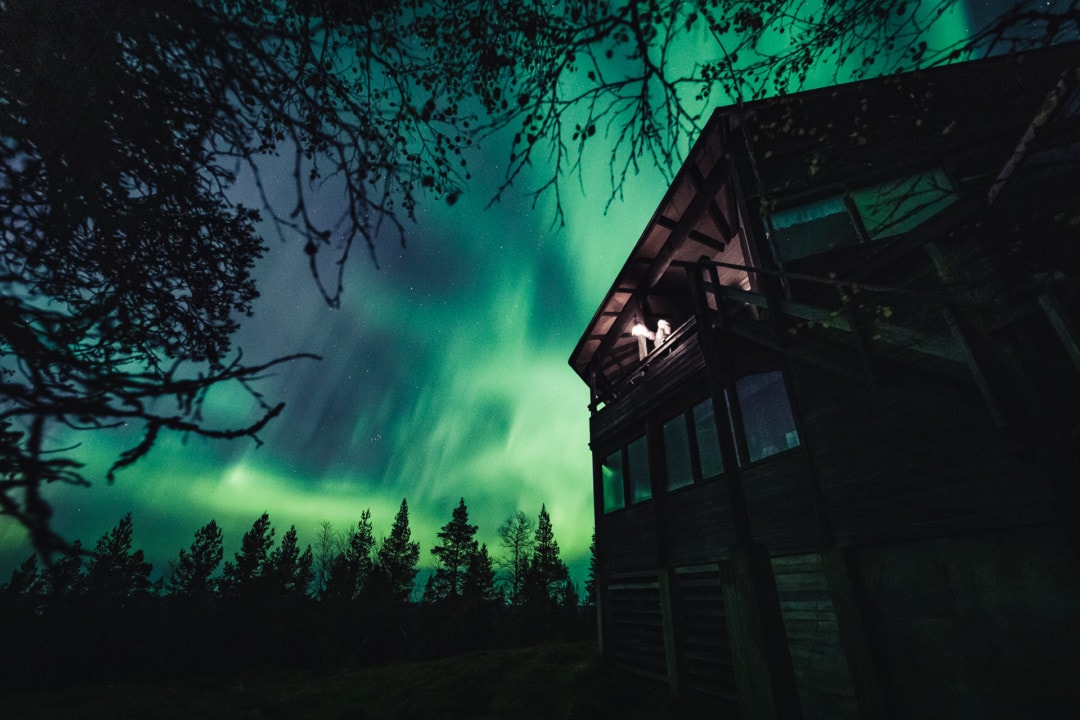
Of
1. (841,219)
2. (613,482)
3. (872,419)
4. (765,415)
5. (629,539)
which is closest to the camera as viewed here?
(872,419)

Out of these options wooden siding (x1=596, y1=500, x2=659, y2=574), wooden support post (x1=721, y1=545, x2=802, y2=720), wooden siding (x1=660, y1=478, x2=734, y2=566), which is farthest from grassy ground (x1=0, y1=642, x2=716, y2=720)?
wooden support post (x1=721, y1=545, x2=802, y2=720)

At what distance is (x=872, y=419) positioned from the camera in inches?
254

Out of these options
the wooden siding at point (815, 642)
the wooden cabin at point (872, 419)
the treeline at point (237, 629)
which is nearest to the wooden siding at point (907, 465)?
the wooden cabin at point (872, 419)

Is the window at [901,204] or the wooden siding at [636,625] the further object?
the wooden siding at [636,625]

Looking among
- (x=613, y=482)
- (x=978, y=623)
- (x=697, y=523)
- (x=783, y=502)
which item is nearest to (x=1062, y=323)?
(x=978, y=623)

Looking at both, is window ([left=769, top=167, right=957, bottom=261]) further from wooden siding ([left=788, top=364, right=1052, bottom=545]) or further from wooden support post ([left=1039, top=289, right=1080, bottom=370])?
wooden support post ([left=1039, top=289, right=1080, bottom=370])

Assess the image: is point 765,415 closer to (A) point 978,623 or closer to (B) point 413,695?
(A) point 978,623

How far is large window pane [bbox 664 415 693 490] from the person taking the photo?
34.0 feet

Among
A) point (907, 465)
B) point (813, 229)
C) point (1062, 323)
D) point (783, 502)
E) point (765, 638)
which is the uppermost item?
point (813, 229)

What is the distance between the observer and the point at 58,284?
3547mm

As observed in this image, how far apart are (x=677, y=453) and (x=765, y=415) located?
2779 millimetres

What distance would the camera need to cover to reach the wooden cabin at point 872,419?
4.10 m

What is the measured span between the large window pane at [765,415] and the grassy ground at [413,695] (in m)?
5.07

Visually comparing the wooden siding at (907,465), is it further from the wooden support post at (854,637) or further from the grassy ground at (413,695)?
the grassy ground at (413,695)
